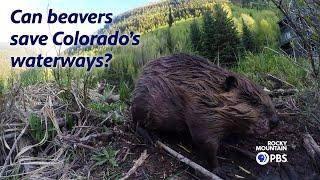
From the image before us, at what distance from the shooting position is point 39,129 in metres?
3.02

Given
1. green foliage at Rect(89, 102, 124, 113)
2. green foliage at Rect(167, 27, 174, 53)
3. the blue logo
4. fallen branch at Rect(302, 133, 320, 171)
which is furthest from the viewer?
green foliage at Rect(167, 27, 174, 53)

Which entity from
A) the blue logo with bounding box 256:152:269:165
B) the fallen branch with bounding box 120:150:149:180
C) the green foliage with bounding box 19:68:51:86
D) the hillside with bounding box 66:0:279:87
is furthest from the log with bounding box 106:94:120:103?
the blue logo with bounding box 256:152:269:165

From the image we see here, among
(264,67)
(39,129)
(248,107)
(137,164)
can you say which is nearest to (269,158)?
(248,107)

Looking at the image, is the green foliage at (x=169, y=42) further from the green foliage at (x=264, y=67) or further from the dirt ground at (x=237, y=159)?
the dirt ground at (x=237, y=159)

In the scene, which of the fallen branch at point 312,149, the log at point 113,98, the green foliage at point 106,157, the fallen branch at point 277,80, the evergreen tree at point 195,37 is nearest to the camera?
the fallen branch at point 312,149

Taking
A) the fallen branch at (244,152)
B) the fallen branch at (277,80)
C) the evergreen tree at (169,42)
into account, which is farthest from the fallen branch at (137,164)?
the evergreen tree at (169,42)

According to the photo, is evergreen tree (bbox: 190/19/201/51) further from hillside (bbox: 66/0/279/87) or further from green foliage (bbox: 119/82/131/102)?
green foliage (bbox: 119/82/131/102)

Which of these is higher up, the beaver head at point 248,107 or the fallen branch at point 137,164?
the beaver head at point 248,107

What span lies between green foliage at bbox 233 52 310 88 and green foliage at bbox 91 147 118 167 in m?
1.46

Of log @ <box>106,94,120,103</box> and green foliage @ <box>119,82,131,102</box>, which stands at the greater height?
green foliage @ <box>119,82,131,102</box>

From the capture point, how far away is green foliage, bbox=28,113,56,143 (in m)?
3.00

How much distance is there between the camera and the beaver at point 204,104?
7.92ft

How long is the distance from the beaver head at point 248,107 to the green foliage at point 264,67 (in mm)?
1162

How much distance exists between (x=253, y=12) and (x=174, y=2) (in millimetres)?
771
